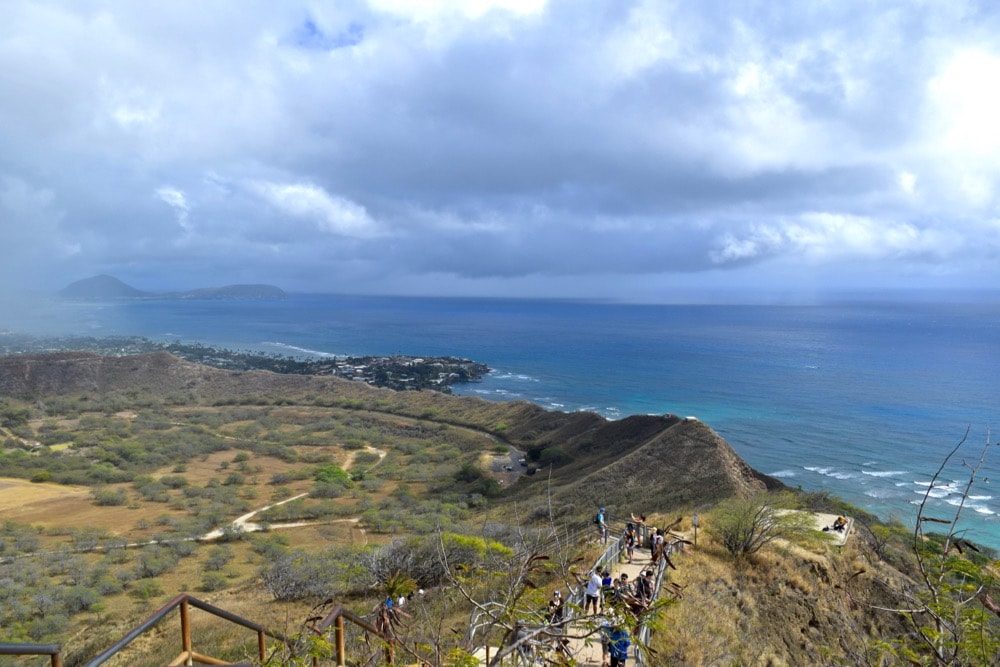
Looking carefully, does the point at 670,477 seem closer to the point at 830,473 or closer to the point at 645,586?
the point at 830,473

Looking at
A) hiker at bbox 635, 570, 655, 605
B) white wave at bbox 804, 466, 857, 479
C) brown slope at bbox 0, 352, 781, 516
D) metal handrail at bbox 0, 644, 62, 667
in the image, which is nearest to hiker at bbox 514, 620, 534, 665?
metal handrail at bbox 0, 644, 62, 667

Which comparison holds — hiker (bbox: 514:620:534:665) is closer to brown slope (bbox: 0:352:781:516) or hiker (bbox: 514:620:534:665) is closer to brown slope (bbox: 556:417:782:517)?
brown slope (bbox: 556:417:782:517)

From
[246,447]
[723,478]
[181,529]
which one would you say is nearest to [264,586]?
[181,529]

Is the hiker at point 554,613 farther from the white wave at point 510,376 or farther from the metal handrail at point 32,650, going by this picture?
the white wave at point 510,376

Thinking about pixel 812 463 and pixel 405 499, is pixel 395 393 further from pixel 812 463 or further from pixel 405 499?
pixel 812 463

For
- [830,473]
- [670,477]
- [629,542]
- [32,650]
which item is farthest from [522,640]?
[830,473]

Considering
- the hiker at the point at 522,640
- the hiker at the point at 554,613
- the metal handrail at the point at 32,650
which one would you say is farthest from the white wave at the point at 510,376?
the metal handrail at the point at 32,650
